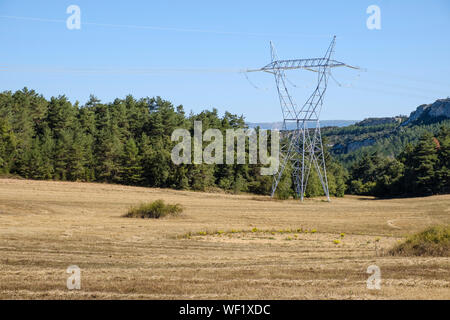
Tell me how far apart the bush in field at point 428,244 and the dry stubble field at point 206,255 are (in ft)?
3.87

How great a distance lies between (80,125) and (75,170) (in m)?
13.3

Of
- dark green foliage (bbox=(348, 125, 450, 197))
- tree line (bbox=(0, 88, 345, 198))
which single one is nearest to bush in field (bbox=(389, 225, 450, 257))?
tree line (bbox=(0, 88, 345, 198))

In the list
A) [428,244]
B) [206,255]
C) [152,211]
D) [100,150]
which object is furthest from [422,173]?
[206,255]

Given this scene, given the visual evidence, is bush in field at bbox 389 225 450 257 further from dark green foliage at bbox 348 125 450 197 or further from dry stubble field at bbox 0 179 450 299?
dark green foliage at bbox 348 125 450 197

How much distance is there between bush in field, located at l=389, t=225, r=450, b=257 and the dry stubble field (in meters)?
1.18

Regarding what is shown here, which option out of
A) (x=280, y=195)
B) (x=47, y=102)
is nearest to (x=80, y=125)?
(x=47, y=102)

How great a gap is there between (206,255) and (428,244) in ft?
30.6

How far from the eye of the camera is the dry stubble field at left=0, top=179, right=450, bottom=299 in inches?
565

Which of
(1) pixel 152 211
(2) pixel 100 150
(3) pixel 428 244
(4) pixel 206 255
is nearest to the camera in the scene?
(3) pixel 428 244

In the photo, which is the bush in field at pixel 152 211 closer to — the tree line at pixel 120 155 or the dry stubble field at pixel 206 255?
the dry stubble field at pixel 206 255

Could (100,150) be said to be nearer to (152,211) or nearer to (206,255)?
(152,211)

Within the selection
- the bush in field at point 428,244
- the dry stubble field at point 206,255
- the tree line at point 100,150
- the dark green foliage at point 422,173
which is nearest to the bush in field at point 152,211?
the dry stubble field at point 206,255

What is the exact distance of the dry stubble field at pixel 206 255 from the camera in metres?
14.4

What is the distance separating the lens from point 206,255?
2242 centimetres
